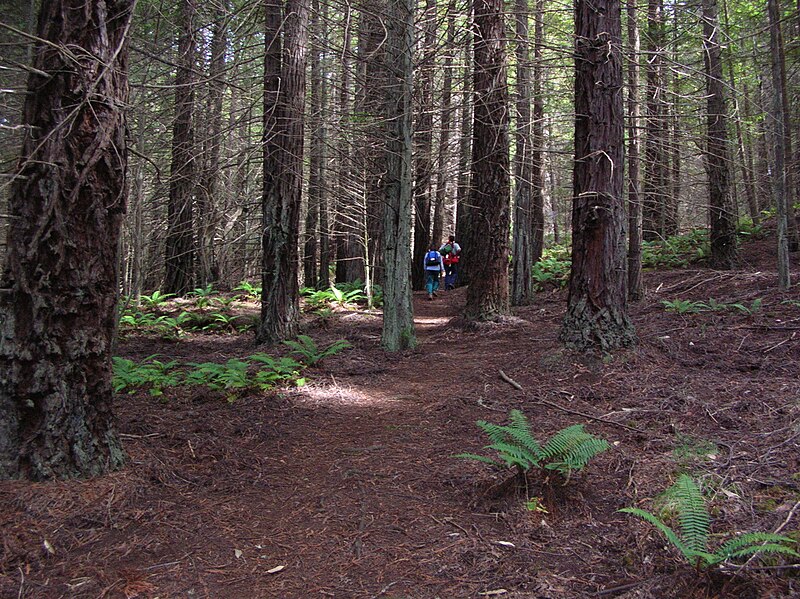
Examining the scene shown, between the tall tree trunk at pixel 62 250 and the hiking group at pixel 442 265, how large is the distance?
1246 cm

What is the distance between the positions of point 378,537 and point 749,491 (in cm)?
217

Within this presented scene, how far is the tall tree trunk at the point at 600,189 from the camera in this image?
20.2 feet

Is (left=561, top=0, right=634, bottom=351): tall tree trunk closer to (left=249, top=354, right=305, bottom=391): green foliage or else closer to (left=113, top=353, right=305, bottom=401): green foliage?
(left=249, top=354, right=305, bottom=391): green foliage

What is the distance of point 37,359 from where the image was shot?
332 cm

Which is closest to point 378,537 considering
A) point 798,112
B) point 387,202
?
point 387,202

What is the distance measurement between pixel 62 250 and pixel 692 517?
3.86 metres

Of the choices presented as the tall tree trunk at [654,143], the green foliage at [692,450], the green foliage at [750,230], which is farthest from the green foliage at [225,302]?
→ the green foliage at [750,230]

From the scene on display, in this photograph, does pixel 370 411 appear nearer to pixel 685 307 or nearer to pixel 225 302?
pixel 685 307

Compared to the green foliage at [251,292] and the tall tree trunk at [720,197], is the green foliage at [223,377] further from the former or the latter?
the tall tree trunk at [720,197]

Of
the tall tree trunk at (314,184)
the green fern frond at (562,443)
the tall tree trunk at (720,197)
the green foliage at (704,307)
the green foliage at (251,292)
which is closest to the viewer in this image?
the green fern frond at (562,443)

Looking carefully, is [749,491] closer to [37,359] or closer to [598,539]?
[598,539]

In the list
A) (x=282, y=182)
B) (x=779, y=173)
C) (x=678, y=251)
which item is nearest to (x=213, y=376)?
(x=282, y=182)

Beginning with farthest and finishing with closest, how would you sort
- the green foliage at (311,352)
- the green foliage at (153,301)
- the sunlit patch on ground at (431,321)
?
the green foliage at (153,301)
the sunlit patch on ground at (431,321)
the green foliage at (311,352)

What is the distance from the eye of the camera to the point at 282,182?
837 centimetres
